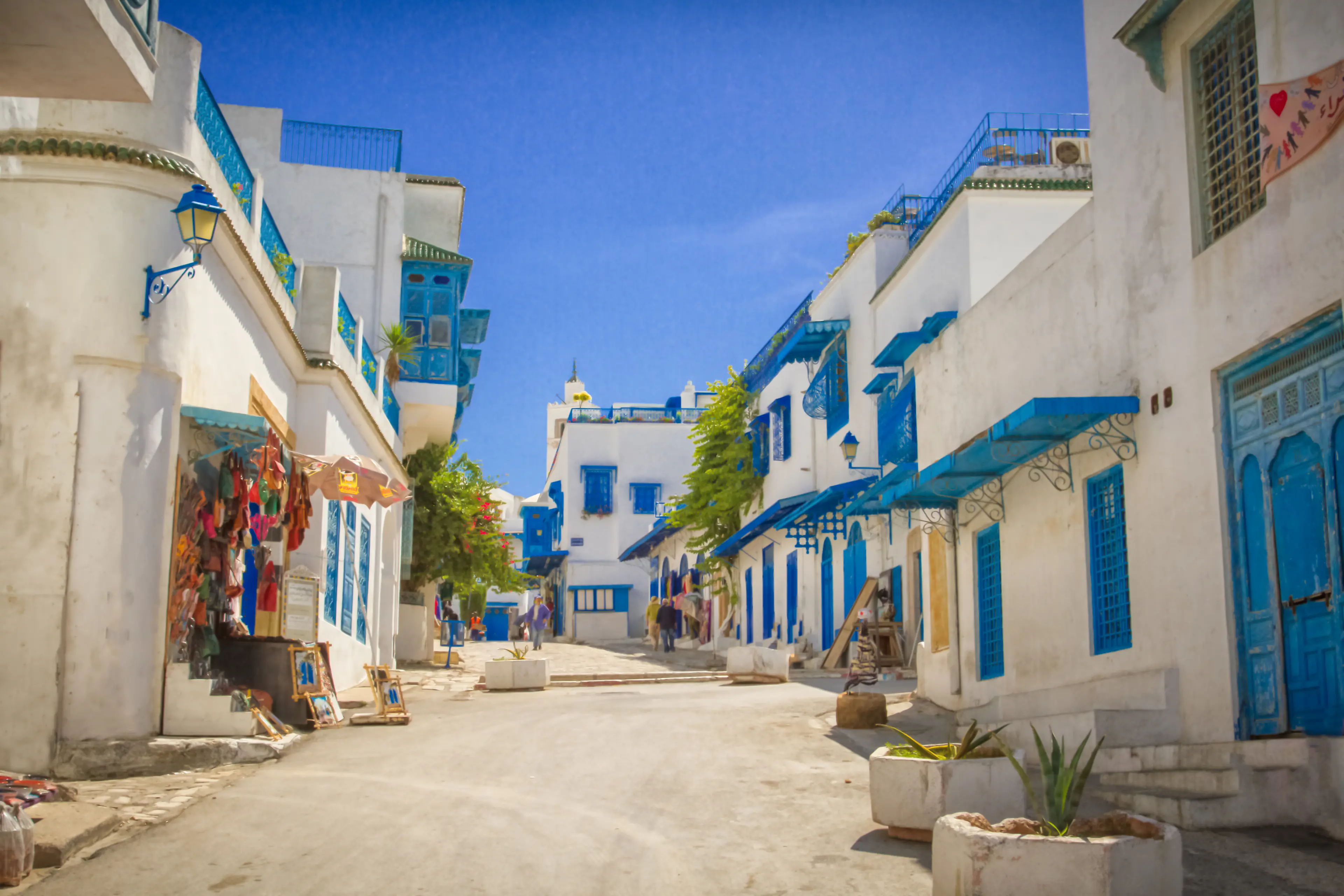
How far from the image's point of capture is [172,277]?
34.0 ft

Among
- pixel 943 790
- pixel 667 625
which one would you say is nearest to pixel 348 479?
pixel 943 790

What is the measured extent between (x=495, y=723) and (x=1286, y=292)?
882 centimetres

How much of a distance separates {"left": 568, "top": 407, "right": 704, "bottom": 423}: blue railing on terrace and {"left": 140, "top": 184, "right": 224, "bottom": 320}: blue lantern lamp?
37834 millimetres

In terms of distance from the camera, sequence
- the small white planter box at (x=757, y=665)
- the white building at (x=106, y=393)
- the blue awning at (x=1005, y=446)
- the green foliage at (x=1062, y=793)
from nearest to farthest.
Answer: the green foliage at (x=1062, y=793)
the white building at (x=106, y=393)
the blue awning at (x=1005, y=446)
the small white planter box at (x=757, y=665)

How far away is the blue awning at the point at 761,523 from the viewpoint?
2553 cm

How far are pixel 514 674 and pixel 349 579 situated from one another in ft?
9.38

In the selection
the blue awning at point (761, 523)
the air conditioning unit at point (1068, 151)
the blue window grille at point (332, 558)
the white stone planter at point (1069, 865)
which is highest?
the air conditioning unit at point (1068, 151)

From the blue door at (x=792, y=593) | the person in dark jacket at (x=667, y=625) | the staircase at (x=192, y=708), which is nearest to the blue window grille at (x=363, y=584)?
the staircase at (x=192, y=708)

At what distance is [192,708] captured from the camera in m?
10.1

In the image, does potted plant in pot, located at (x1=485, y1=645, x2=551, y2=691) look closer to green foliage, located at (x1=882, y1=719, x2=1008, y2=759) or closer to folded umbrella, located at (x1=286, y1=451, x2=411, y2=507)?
folded umbrella, located at (x1=286, y1=451, x2=411, y2=507)

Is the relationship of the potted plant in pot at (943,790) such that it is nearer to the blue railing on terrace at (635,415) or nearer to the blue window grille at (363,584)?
the blue window grille at (363,584)

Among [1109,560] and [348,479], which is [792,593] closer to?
[348,479]

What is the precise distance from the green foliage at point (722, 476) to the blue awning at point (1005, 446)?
55.7 ft

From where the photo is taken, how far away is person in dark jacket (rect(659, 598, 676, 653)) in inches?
1251
